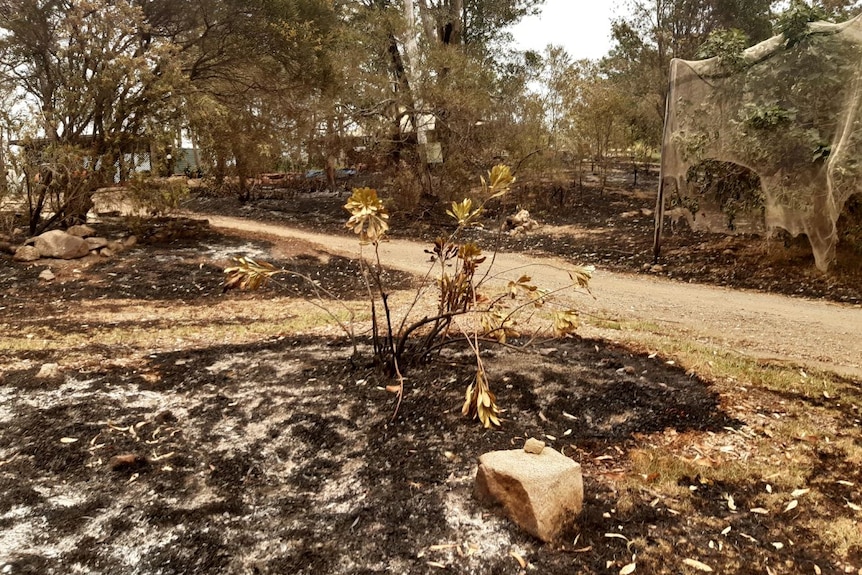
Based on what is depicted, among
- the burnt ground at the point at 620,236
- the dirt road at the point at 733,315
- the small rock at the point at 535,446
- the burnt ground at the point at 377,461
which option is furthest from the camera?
the burnt ground at the point at 620,236

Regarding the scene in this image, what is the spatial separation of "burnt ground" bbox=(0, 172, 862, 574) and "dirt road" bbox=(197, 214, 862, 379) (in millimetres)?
1135

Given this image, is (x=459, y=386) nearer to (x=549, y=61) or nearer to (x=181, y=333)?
(x=181, y=333)

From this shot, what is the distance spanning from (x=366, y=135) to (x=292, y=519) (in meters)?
11.8

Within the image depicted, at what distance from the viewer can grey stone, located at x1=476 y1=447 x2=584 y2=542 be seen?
2.55 metres

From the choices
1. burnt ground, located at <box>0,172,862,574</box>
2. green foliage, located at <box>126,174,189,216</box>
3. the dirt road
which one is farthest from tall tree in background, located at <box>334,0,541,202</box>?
burnt ground, located at <box>0,172,862,574</box>

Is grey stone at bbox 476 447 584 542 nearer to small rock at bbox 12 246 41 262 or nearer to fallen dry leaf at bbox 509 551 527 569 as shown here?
fallen dry leaf at bbox 509 551 527 569

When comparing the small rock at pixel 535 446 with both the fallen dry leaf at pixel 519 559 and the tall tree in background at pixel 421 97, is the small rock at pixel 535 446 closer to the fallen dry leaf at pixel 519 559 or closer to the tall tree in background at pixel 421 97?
the fallen dry leaf at pixel 519 559

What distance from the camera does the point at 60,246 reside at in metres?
8.80

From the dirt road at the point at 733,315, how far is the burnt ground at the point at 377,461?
113cm

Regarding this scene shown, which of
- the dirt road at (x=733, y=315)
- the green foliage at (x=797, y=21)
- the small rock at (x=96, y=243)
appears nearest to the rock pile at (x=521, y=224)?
the dirt road at (x=733, y=315)

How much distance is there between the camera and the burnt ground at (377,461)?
99.0 inches

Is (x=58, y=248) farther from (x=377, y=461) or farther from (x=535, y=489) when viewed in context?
(x=535, y=489)

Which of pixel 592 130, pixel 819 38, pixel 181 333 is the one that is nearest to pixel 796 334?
pixel 819 38

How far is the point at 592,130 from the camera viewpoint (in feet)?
48.1
